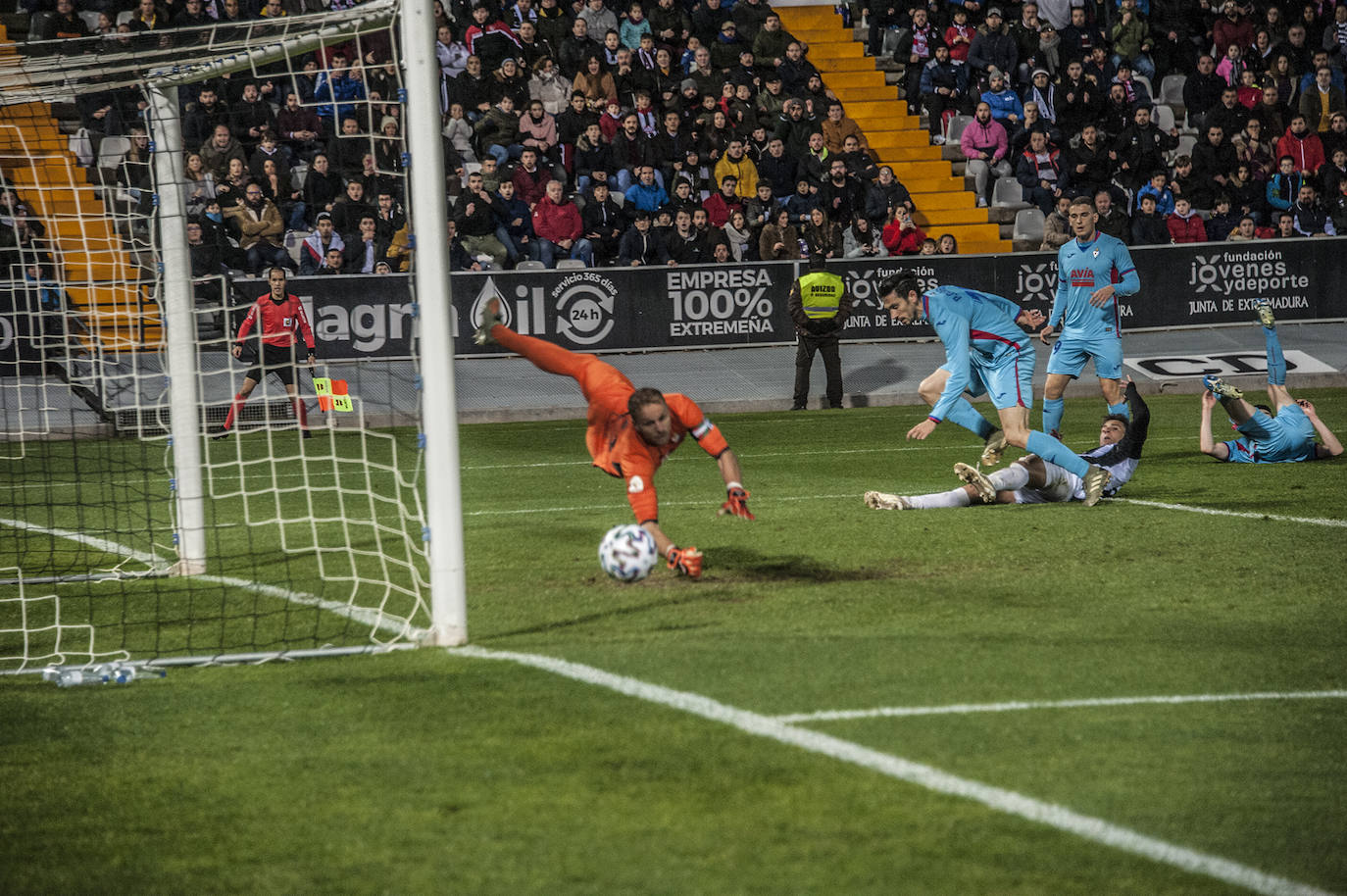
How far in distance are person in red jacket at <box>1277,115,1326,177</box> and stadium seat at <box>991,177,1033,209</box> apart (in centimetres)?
464

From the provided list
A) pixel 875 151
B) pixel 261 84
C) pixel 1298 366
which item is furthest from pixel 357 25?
pixel 875 151

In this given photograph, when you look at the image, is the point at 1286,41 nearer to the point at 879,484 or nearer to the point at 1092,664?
the point at 879,484

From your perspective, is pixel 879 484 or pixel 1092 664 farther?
pixel 879 484

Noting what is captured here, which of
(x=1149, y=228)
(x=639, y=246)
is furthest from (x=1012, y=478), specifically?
(x=1149, y=228)

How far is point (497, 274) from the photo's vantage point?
20.7m

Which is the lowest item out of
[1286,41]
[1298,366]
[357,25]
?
[1298,366]

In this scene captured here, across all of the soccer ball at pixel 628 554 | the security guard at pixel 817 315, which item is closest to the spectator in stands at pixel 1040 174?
the security guard at pixel 817 315

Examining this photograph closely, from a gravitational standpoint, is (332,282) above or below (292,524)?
above

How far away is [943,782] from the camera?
4.42 metres

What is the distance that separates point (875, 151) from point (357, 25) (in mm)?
20324

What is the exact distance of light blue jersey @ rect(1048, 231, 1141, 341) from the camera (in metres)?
13.4

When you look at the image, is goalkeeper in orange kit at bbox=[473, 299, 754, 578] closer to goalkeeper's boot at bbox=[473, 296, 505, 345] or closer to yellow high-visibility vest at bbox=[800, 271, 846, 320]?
goalkeeper's boot at bbox=[473, 296, 505, 345]

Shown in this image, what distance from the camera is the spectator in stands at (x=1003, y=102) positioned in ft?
83.9

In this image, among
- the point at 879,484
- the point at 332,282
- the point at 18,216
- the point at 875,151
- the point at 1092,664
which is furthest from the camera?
the point at 875,151
